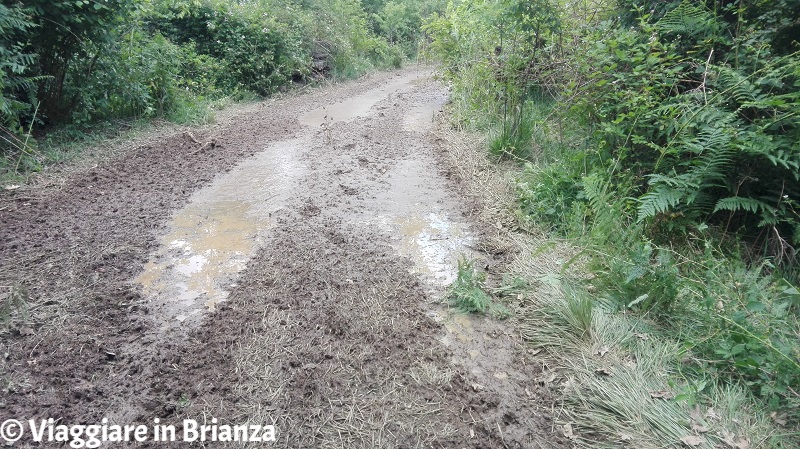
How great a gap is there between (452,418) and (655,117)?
2659 mm

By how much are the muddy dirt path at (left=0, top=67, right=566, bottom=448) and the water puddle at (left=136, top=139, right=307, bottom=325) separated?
0.02 m

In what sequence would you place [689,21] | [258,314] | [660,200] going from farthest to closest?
[689,21] → [660,200] → [258,314]

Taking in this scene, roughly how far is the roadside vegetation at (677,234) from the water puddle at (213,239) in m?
1.88

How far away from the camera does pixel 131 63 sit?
21.9 feet

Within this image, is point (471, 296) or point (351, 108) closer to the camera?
point (471, 296)

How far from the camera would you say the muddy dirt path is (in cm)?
215

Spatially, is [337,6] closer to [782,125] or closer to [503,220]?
[503,220]

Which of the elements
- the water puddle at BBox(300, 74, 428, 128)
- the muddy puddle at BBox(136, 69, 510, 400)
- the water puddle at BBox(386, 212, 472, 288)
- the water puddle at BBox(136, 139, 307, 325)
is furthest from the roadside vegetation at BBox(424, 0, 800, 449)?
the water puddle at BBox(300, 74, 428, 128)

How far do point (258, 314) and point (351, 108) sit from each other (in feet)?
25.9

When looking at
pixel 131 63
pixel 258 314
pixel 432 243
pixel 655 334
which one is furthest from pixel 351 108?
pixel 655 334

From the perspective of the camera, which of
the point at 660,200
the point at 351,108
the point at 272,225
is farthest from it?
the point at 351,108

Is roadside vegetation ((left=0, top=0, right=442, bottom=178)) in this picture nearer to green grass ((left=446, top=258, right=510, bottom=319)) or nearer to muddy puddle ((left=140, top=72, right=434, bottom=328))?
muddy puddle ((left=140, top=72, right=434, bottom=328))

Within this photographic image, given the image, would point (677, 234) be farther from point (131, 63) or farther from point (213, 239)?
point (131, 63)

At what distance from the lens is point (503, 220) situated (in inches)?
166
